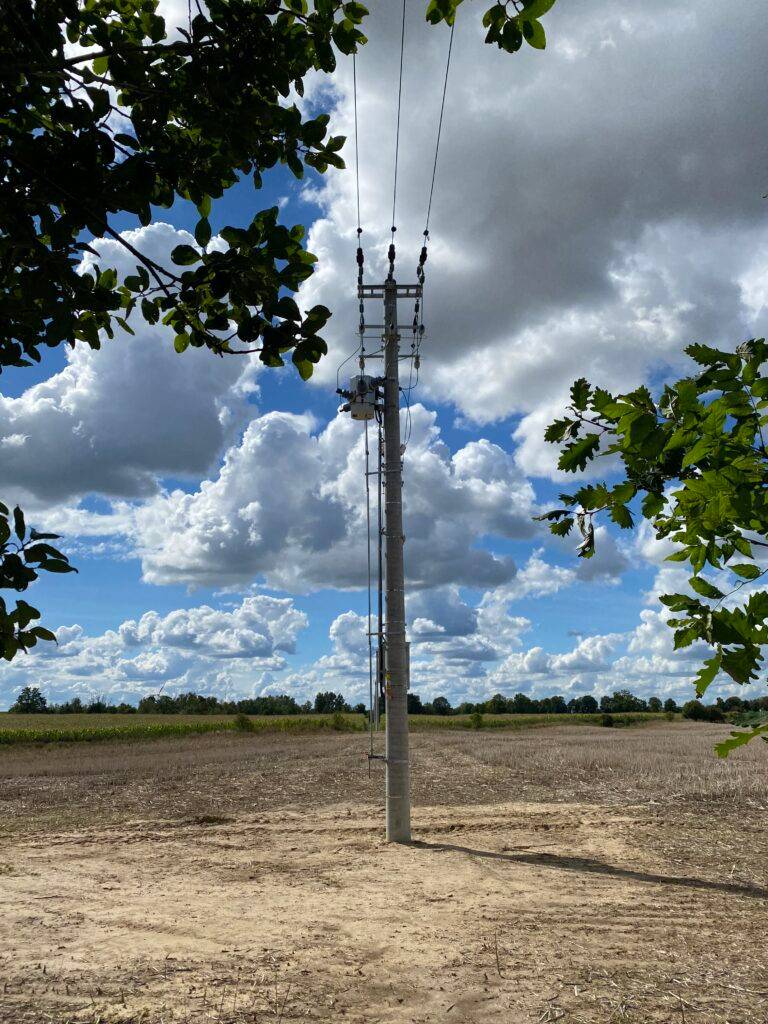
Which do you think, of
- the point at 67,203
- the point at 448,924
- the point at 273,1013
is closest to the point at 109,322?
the point at 67,203

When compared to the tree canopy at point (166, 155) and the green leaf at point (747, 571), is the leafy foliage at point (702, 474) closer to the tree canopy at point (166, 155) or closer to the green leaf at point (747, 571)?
the green leaf at point (747, 571)

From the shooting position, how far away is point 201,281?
9.95ft

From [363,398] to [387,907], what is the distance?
785 cm

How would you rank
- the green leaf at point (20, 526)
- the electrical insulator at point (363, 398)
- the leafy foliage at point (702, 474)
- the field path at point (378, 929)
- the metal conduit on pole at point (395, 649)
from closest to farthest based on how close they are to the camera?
the leafy foliage at point (702, 474) → the green leaf at point (20, 526) → the field path at point (378, 929) → the metal conduit on pole at point (395, 649) → the electrical insulator at point (363, 398)

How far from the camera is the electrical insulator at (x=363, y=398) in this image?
43.3 ft

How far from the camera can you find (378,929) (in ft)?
24.5

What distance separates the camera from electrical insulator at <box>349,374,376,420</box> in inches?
520

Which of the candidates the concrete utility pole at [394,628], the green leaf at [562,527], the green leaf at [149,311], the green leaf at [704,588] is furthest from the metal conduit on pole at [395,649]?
the green leaf at [704,588]

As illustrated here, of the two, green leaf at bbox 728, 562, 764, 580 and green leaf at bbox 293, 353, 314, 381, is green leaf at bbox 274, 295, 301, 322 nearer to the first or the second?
green leaf at bbox 293, 353, 314, 381

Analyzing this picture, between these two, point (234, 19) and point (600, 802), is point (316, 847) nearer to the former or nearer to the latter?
point (600, 802)

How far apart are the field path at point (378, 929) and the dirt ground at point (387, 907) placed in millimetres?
28

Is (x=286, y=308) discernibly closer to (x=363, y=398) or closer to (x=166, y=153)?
(x=166, y=153)

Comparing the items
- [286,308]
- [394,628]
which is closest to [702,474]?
[286,308]

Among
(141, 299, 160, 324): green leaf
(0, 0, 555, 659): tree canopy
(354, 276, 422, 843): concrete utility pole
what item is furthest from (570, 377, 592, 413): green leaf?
(354, 276, 422, 843): concrete utility pole
